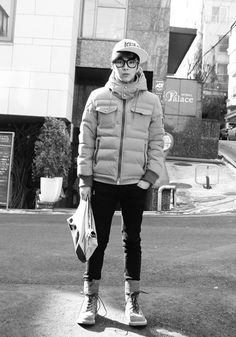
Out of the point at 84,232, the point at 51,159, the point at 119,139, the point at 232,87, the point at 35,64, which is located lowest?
the point at 84,232

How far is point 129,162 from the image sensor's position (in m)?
2.86

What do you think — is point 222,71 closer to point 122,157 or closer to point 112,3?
point 112,3

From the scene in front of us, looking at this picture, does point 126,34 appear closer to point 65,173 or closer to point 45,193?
point 65,173

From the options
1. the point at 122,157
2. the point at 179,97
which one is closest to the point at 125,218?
the point at 122,157

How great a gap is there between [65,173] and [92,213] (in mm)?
7993

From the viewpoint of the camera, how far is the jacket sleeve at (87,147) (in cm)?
287

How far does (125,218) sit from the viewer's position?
→ 2955 millimetres

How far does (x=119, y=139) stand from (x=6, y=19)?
33.7 ft

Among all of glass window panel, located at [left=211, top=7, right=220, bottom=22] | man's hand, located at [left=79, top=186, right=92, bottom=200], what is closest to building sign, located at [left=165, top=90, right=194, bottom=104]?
man's hand, located at [left=79, top=186, right=92, bottom=200]

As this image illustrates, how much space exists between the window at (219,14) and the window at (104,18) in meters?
50.7

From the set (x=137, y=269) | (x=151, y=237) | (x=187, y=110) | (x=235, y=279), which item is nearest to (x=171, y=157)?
(x=187, y=110)

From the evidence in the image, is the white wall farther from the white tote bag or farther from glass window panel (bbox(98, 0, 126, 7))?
the white tote bag

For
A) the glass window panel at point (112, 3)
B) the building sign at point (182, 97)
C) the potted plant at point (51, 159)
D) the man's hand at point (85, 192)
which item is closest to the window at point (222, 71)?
the building sign at point (182, 97)

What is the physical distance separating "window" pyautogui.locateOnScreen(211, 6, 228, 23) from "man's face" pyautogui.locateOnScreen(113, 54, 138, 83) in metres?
61.8
